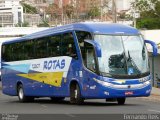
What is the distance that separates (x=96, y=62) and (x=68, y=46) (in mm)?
2320

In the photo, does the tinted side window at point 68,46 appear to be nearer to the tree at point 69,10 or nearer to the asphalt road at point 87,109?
the asphalt road at point 87,109

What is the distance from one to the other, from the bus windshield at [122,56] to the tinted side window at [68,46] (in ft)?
5.05

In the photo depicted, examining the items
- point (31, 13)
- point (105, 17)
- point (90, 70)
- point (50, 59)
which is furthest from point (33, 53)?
point (31, 13)

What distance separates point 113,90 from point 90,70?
1237mm

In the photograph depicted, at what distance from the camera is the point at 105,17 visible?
103750mm

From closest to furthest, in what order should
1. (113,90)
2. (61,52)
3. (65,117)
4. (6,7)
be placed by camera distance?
(65,117) < (113,90) < (61,52) < (6,7)

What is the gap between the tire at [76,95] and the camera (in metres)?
23.5

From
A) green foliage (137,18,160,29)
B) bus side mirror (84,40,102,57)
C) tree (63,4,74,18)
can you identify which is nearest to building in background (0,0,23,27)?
tree (63,4,74,18)

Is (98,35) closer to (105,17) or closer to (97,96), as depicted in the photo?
(97,96)

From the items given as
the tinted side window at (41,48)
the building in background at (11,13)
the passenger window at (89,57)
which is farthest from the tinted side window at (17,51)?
the building in background at (11,13)

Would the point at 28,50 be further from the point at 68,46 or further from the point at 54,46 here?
the point at 68,46

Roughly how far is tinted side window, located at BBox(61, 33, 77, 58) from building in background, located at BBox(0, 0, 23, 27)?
380 feet

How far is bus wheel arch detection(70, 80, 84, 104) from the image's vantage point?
23527 mm

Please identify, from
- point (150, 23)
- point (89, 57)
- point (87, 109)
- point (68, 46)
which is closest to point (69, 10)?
point (150, 23)
